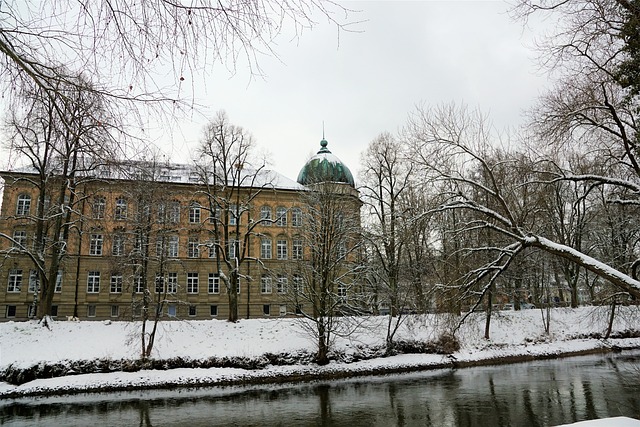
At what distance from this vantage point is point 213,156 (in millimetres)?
33750

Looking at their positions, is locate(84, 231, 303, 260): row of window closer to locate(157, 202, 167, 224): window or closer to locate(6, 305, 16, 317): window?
locate(157, 202, 167, 224): window

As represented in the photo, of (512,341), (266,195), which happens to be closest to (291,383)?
(512,341)

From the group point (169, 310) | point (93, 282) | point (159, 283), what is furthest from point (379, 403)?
point (93, 282)

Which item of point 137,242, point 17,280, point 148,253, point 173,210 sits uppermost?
point 173,210

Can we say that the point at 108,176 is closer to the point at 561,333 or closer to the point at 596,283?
the point at 596,283

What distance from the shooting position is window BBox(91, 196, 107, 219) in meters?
Answer: 6.44

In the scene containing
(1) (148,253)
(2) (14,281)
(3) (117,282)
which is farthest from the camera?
(3) (117,282)

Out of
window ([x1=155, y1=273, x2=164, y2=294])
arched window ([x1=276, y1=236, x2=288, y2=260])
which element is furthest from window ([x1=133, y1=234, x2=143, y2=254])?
arched window ([x1=276, y1=236, x2=288, y2=260])

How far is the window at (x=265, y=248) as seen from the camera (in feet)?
148

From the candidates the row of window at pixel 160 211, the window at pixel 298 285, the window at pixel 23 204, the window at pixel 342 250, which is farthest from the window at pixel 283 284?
the window at pixel 23 204

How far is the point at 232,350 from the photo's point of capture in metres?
25.4

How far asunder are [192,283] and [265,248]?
7557 millimetres

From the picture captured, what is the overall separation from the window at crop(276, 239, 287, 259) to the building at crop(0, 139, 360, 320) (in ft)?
0.33

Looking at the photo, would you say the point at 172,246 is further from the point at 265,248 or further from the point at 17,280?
the point at 17,280
